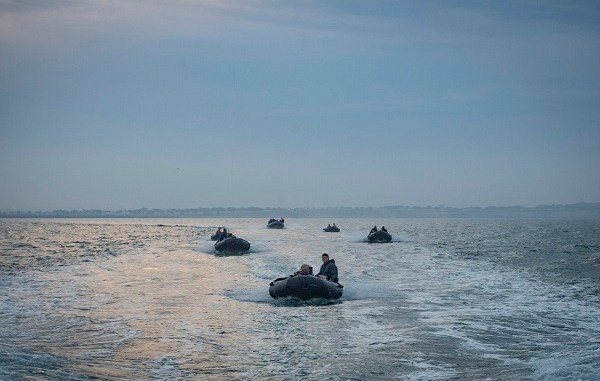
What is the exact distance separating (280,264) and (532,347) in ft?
89.3

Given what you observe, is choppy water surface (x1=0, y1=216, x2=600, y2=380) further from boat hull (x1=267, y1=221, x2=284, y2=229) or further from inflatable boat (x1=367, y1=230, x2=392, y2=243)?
boat hull (x1=267, y1=221, x2=284, y2=229)

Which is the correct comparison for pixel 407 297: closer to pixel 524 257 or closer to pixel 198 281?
pixel 198 281

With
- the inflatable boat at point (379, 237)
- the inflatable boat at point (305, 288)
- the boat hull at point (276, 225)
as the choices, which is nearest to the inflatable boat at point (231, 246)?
the inflatable boat at point (379, 237)

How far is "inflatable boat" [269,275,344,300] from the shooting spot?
918 inches

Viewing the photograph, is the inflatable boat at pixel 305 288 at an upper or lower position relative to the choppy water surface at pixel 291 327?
upper

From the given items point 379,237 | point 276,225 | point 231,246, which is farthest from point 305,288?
point 276,225

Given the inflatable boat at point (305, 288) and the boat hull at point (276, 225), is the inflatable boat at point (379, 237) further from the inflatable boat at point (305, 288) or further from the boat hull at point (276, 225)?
the boat hull at point (276, 225)

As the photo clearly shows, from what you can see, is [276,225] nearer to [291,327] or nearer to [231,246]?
[231,246]

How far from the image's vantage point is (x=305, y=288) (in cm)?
2339

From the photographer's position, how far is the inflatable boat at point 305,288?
23.3m

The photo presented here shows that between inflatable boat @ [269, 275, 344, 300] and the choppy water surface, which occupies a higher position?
inflatable boat @ [269, 275, 344, 300]

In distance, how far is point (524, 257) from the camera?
50375mm

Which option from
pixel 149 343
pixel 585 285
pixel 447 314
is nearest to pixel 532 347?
pixel 447 314

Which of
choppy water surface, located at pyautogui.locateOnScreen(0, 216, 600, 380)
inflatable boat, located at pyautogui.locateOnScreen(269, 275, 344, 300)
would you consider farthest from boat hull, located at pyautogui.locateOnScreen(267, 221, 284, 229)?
inflatable boat, located at pyautogui.locateOnScreen(269, 275, 344, 300)
